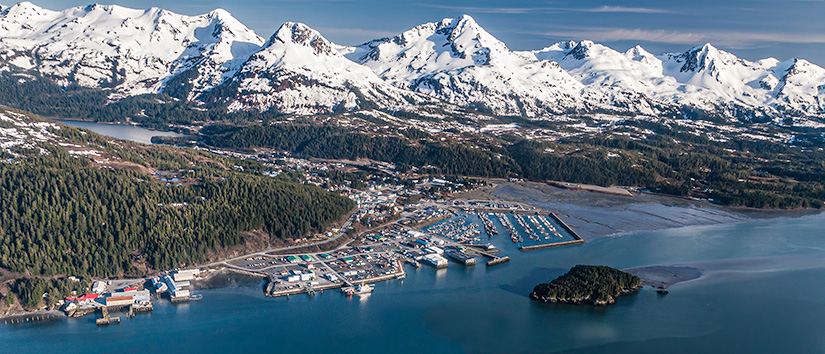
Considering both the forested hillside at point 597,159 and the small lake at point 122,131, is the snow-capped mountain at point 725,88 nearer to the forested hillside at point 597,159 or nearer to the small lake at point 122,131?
the forested hillside at point 597,159

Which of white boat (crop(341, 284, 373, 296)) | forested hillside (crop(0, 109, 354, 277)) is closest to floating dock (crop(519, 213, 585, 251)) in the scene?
white boat (crop(341, 284, 373, 296))

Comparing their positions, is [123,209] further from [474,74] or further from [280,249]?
[474,74]

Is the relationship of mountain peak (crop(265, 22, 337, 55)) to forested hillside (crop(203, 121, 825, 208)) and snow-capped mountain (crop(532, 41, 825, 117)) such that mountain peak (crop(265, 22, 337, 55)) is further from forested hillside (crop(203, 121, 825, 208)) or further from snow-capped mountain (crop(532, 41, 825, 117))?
snow-capped mountain (crop(532, 41, 825, 117))

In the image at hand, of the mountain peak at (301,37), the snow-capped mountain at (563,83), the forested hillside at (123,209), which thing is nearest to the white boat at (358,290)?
the forested hillside at (123,209)

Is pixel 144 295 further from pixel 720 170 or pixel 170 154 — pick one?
pixel 720 170

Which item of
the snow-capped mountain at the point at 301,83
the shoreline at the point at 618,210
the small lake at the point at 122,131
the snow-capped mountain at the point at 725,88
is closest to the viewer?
the shoreline at the point at 618,210

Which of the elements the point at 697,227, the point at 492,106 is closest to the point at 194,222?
the point at 697,227

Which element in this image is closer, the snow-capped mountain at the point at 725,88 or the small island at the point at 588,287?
the small island at the point at 588,287
